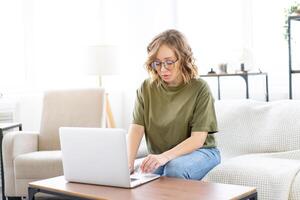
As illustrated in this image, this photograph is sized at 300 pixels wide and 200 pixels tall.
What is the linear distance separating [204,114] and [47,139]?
185 centimetres

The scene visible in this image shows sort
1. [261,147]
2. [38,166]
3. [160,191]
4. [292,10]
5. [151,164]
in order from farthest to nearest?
[292,10] → [38,166] → [261,147] → [151,164] → [160,191]

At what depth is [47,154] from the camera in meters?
3.35

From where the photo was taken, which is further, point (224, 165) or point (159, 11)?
point (159, 11)

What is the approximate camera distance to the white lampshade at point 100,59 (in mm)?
4141

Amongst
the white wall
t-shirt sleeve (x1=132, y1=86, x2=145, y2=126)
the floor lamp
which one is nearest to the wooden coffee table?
t-shirt sleeve (x1=132, y1=86, x2=145, y2=126)

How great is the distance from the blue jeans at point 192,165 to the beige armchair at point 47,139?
1.25 metres

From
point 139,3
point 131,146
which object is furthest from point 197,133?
point 139,3

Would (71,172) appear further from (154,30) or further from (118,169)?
(154,30)

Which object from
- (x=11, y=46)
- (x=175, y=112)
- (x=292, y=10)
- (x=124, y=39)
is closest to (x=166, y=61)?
(x=175, y=112)

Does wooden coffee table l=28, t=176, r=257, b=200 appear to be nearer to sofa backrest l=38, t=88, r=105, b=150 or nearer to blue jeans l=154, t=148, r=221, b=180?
blue jeans l=154, t=148, r=221, b=180

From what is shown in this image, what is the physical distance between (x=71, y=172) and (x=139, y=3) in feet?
10.9

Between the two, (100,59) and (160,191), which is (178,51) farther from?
(100,59)

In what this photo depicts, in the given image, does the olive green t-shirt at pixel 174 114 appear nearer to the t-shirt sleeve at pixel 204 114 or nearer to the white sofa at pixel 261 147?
the t-shirt sleeve at pixel 204 114

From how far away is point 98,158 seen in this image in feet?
6.22
